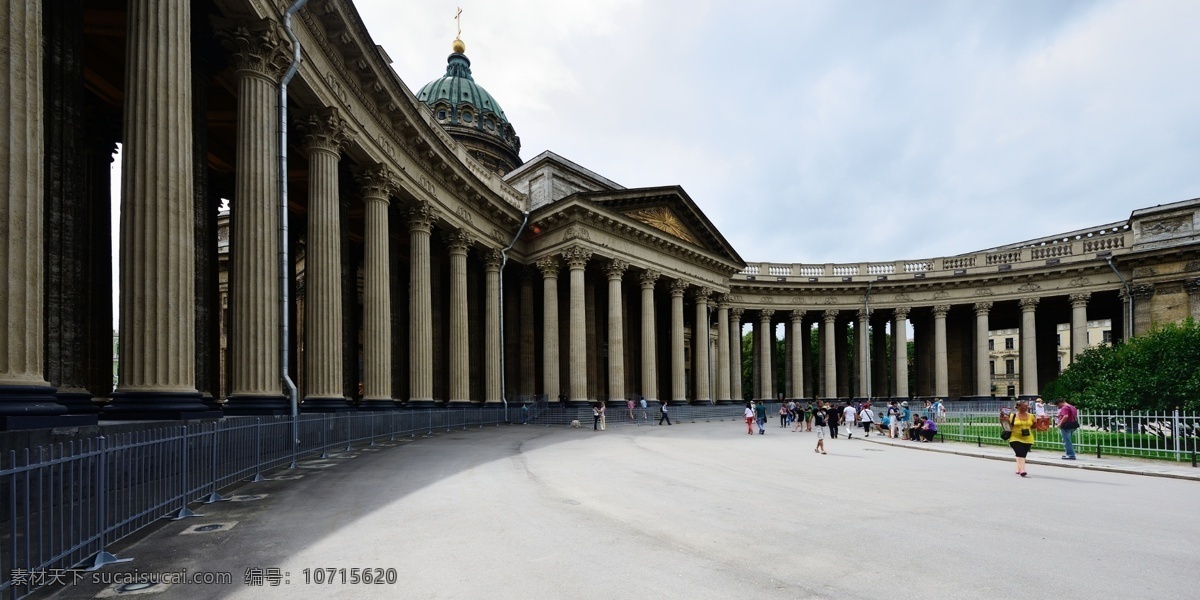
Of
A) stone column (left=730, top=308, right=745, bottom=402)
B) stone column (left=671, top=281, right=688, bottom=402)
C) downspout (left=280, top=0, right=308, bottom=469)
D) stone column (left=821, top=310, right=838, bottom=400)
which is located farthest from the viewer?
stone column (left=821, top=310, right=838, bottom=400)

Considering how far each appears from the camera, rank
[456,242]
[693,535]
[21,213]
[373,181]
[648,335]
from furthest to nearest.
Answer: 1. [648,335]
2. [456,242]
3. [373,181]
4. [21,213]
5. [693,535]

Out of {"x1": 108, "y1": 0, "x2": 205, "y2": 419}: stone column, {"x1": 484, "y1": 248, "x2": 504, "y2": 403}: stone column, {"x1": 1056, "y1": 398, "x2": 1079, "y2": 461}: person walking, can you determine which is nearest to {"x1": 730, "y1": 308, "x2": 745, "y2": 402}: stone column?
{"x1": 484, "y1": 248, "x2": 504, "y2": 403}: stone column

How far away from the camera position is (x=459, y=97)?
49844 millimetres

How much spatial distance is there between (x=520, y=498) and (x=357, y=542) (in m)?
2.96

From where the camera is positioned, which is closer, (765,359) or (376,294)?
(376,294)

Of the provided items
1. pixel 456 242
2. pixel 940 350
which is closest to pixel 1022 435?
pixel 456 242

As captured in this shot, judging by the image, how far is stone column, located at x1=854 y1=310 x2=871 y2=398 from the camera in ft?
158

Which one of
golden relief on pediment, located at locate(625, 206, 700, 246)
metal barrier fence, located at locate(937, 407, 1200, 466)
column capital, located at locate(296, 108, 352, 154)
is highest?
golden relief on pediment, located at locate(625, 206, 700, 246)

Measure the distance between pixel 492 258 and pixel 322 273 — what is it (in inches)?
531

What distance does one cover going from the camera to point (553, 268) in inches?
1240

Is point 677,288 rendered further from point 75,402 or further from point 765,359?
point 75,402

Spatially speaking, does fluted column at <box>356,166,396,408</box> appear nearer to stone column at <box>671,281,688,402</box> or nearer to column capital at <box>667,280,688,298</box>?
stone column at <box>671,281,688,402</box>

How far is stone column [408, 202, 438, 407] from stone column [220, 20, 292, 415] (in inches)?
375

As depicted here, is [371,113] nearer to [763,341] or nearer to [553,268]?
[553,268]
